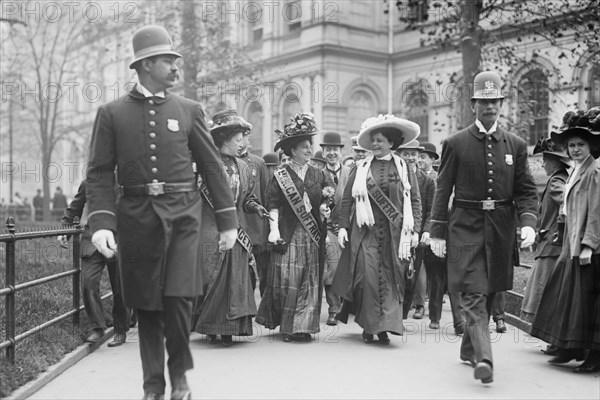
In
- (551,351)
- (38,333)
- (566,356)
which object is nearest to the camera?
(566,356)

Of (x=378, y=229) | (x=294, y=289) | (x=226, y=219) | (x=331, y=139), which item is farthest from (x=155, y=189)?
(x=331, y=139)

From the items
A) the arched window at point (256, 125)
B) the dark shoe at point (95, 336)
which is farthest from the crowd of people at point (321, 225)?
the arched window at point (256, 125)

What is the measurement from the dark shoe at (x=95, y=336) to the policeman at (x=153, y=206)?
2.71m

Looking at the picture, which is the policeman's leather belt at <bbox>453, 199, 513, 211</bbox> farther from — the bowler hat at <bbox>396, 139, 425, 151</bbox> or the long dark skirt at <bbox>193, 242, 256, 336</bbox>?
the bowler hat at <bbox>396, 139, 425, 151</bbox>

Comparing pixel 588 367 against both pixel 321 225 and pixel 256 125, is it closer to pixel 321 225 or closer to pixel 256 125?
pixel 321 225

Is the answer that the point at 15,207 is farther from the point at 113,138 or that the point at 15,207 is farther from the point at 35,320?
the point at 113,138

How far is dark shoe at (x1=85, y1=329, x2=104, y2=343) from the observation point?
8.05 metres

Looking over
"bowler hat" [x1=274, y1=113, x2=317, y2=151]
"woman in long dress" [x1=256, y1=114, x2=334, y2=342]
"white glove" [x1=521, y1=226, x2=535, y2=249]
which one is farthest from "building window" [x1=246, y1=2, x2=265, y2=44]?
"white glove" [x1=521, y1=226, x2=535, y2=249]

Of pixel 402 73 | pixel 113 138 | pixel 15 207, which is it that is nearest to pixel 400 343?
pixel 113 138

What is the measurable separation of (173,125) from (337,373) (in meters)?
2.64

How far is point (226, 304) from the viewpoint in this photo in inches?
328

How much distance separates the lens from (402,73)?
3572 centimetres

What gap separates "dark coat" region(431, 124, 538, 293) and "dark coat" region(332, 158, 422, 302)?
1700 millimetres

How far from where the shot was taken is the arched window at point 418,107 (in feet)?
108
